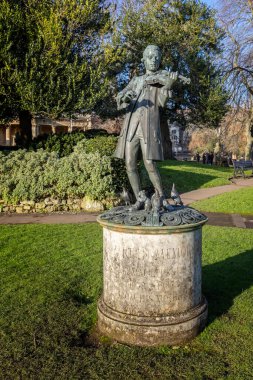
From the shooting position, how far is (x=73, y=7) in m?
13.3

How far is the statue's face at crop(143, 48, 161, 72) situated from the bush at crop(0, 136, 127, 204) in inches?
256

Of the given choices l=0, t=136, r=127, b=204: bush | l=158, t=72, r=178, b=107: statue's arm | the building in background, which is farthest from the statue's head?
the building in background

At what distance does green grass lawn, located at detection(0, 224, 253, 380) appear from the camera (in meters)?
3.12

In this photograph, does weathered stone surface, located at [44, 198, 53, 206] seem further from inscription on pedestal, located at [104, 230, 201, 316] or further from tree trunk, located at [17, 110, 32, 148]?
inscription on pedestal, located at [104, 230, 201, 316]

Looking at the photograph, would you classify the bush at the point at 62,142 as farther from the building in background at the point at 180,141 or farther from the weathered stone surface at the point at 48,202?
the building in background at the point at 180,141

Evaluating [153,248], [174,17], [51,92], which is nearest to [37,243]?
[153,248]

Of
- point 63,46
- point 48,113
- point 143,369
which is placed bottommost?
point 143,369

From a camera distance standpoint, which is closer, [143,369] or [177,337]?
[143,369]

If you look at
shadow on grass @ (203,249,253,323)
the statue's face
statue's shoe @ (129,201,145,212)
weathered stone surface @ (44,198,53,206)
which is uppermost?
the statue's face

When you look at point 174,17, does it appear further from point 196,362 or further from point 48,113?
point 196,362

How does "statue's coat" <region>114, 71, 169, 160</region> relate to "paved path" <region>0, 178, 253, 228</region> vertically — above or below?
above

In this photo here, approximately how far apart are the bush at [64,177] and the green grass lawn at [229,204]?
102 inches

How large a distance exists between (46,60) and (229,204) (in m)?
8.05

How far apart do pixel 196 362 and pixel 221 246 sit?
370cm
